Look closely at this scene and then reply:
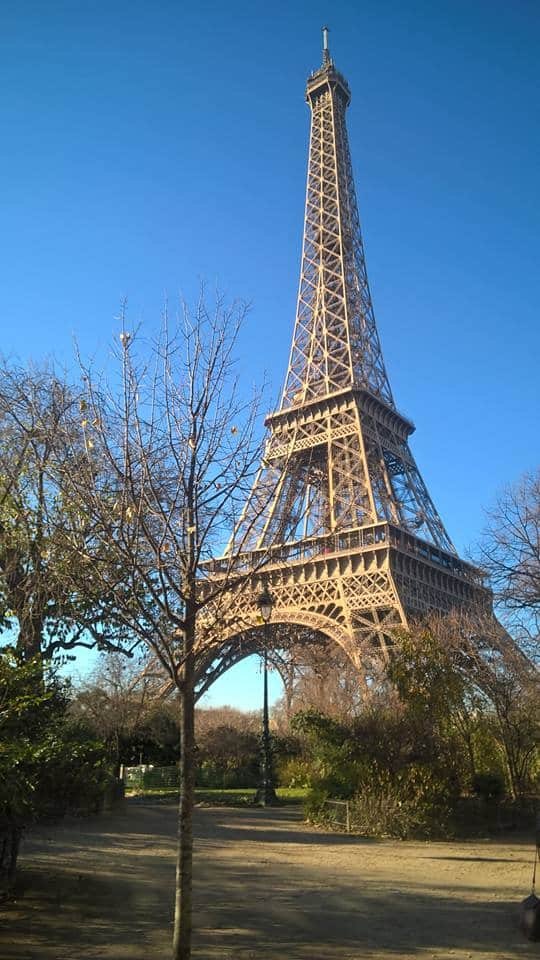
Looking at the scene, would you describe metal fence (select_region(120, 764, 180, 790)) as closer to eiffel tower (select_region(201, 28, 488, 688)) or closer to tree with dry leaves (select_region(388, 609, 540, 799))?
eiffel tower (select_region(201, 28, 488, 688))

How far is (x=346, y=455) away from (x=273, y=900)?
32.4 meters

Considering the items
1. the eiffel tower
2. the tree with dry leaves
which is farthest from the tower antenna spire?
the tree with dry leaves

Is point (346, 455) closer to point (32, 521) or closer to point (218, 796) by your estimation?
point (218, 796)

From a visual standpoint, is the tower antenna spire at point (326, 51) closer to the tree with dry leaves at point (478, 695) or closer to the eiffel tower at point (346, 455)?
the eiffel tower at point (346, 455)

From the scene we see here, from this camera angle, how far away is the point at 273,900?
27.3 ft

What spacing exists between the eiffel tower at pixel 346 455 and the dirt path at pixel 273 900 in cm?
1284

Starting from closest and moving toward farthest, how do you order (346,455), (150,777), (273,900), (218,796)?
(273,900)
(218,796)
(150,777)
(346,455)

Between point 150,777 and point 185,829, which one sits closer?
point 185,829

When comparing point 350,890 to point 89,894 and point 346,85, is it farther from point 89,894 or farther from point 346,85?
point 346,85

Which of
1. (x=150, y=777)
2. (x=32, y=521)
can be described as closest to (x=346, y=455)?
(x=150, y=777)

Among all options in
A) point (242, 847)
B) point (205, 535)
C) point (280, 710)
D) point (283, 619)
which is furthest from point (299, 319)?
point (205, 535)

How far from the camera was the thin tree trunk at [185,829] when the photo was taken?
5.28 meters

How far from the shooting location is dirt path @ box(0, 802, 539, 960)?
21.1 feet

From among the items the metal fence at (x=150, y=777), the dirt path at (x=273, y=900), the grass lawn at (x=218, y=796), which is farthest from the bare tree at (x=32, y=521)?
the metal fence at (x=150, y=777)
